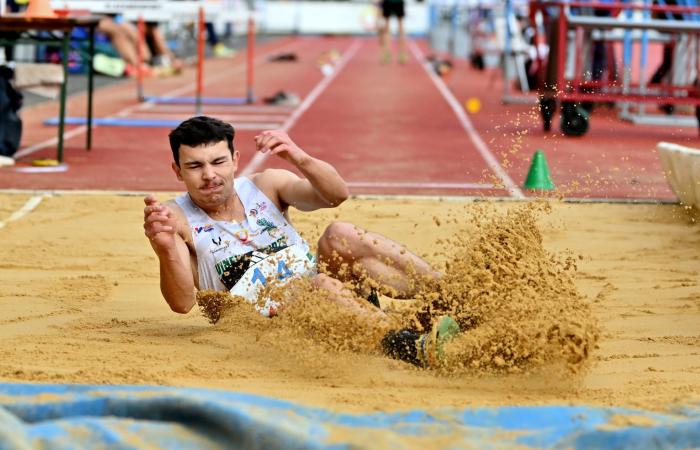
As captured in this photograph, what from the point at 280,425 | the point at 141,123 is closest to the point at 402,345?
the point at 280,425

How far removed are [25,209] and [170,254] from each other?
3.90 m

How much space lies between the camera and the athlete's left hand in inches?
176

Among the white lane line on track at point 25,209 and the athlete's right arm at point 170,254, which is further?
the white lane line on track at point 25,209

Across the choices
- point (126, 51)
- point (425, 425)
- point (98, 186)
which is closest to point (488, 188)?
point (98, 186)

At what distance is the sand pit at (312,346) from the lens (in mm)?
4059

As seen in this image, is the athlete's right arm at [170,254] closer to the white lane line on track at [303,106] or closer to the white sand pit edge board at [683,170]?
the white lane line on track at [303,106]

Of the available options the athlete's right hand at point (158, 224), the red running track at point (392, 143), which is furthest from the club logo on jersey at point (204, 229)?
the red running track at point (392, 143)

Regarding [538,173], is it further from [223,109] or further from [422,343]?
[223,109]

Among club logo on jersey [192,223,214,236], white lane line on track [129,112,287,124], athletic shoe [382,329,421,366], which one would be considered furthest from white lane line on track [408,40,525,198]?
athletic shoe [382,329,421,366]

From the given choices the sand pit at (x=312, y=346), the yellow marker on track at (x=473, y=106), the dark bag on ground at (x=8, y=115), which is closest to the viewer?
the sand pit at (x=312, y=346)

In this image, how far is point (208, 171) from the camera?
4.59 m

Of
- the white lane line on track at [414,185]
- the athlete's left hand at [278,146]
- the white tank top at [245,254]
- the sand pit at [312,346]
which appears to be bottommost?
the white lane line on track at [414,185]

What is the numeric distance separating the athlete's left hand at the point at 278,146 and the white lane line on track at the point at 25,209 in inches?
135

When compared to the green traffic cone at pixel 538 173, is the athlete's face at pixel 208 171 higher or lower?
higher
